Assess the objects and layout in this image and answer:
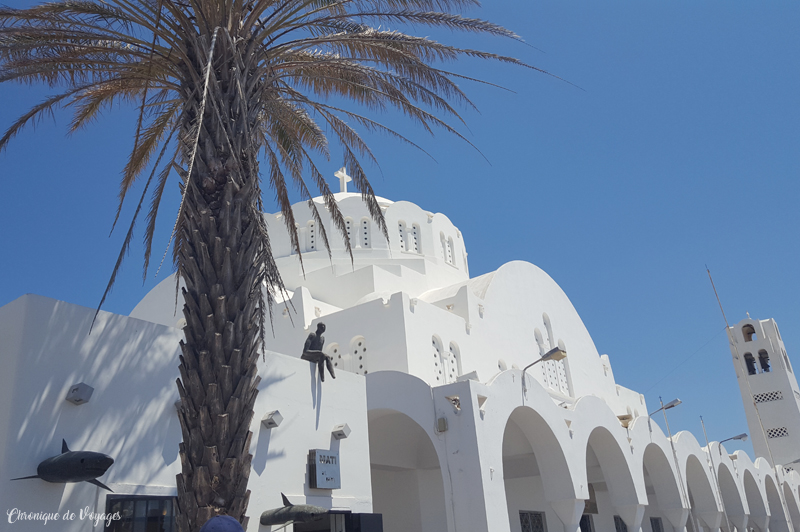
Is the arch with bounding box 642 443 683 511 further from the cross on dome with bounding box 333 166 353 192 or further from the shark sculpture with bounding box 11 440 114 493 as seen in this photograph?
the shark sculpture with bounding box 11 440 114 493

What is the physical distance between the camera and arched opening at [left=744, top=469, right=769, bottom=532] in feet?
82.4

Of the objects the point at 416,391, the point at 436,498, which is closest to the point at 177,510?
the point at 416,391

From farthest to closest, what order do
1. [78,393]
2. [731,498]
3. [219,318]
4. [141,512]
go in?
[731,498] < [141,512] < [78,393] < [219,318]

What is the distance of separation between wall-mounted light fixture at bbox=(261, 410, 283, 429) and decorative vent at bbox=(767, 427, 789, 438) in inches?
1259

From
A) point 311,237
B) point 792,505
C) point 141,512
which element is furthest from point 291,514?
point 792,505

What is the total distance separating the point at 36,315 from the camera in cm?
597

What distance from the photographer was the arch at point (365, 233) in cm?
2286

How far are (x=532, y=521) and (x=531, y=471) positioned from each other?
2.30 m

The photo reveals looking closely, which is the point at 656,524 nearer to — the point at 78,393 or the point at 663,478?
the point at 663,478

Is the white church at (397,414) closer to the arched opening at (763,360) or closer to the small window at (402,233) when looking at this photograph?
the small window at (402,233)

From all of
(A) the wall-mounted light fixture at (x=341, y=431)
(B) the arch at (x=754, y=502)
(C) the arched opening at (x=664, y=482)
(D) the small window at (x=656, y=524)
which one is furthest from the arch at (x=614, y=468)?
(B) the arch at (x=754, y=502)

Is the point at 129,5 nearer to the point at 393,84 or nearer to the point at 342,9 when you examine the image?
the point at 342,9
